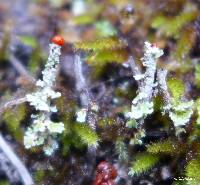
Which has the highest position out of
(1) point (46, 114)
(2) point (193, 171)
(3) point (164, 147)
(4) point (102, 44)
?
(4) point (102, 44)

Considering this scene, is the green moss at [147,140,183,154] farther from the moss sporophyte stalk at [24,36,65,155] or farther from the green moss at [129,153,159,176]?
the moss sporophyte stalk at [24,36,65,155]

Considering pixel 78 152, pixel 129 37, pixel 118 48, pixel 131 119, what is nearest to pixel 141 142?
pixel 131 119

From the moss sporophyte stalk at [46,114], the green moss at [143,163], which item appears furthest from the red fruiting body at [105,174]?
the moss sporophyte stalk at [46,114]

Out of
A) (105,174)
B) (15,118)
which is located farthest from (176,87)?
(15,118)

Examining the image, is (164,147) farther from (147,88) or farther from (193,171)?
(147,88)

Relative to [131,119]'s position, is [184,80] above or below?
above

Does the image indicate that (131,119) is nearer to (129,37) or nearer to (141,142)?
(141,142)
